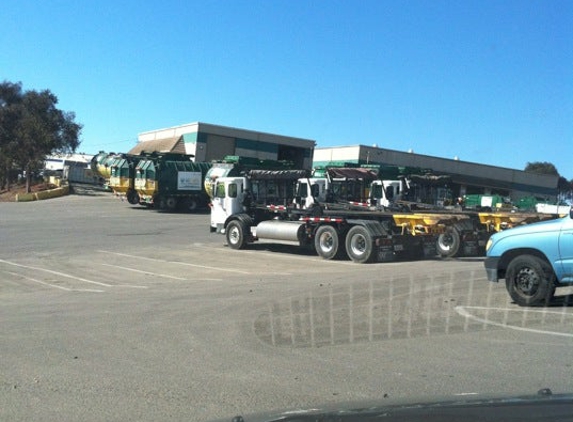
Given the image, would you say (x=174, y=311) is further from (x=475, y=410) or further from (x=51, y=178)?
(x=51, y=178)

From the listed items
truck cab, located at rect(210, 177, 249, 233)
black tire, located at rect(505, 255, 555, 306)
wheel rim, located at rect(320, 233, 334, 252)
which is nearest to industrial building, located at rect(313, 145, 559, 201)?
truck cab, located at rect(210, 177, 249, 233)

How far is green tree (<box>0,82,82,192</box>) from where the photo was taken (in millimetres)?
51750

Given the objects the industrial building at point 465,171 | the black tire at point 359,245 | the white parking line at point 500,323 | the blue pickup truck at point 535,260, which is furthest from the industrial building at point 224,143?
the white parking line at point 500,323

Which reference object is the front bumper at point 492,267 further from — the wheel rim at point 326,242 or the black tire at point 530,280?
the wheel rim at point 326,242

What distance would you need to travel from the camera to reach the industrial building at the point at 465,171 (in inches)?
2640

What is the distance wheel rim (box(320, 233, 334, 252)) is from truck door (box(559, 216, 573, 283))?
9.77 m

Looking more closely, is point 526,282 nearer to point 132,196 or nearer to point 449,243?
point 449,243

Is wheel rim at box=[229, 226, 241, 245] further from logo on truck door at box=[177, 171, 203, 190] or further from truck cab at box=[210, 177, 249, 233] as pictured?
logo on truck door at box=[177, 171, 203, 190]

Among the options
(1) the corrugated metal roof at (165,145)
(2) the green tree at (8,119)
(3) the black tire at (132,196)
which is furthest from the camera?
(1) the corrugated metal roof at (165,145)

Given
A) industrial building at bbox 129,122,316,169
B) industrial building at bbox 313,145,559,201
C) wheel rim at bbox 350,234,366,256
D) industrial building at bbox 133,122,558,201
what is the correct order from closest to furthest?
wheel rim at bbox 350,234,366,256
industrial building at bbox 129,122,316,169
industrial building at bbox 133,122,558,201
industrial building at bbox 313,145,559,201

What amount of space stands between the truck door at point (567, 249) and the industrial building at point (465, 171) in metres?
55.9

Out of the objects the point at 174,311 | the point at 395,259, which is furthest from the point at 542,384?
the point at 395,259

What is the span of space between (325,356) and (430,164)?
65268mm

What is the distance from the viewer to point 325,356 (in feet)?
22.4
